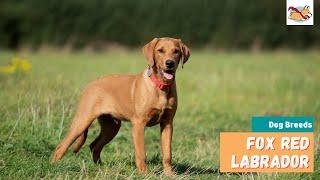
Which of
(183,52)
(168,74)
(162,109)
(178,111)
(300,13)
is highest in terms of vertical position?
(300,13)

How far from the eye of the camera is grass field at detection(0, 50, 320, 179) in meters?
9.21

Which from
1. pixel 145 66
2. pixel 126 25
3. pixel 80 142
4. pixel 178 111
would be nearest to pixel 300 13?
pixel 178 111

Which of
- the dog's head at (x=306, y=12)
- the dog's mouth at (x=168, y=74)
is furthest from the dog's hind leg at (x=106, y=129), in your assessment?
the dog's head at (x=306, y=12)

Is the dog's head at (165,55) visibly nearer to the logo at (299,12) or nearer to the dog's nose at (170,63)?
the dog's nose at (170,63)

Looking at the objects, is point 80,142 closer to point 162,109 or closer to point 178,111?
point 162,109

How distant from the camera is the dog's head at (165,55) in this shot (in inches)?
356

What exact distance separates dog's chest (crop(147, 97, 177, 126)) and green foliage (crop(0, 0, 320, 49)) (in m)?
17.9

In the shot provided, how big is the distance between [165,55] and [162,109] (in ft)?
2.17

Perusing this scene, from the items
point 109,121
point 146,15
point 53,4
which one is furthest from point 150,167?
point 53,4

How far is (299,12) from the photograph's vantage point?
1291 centimetres

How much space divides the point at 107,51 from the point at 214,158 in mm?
22312

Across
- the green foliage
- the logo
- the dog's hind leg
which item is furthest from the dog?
the green foliage

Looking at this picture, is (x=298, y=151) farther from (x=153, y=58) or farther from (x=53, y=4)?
(x=53, y=4)

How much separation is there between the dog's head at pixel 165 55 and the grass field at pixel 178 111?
1.21 metres
